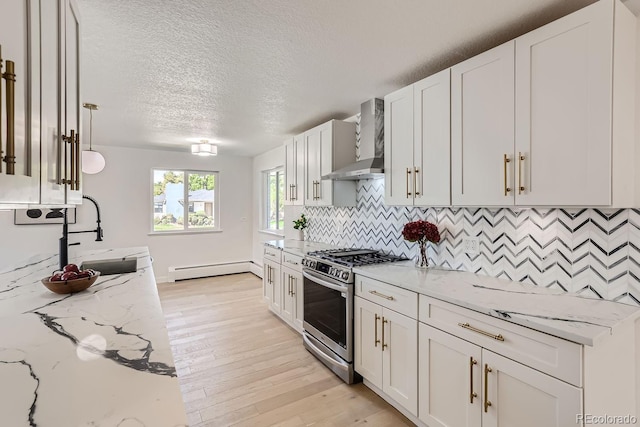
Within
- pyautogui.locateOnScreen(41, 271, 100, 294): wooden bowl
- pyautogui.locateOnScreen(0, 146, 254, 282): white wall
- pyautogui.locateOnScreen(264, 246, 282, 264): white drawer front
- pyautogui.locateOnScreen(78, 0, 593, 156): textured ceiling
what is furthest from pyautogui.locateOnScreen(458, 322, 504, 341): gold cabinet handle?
pyautogui.locateOnScreen(0, 146, 254, 282): white wall

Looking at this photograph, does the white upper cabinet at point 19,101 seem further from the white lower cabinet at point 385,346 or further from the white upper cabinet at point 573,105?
the white upper cabinet at point 573,105

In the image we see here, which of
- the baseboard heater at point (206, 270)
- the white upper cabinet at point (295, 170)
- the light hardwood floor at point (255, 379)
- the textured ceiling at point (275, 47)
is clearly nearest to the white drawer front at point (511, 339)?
the light hardwood floor at point (255, 379)

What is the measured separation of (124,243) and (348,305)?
4.65m

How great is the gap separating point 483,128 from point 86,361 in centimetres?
220

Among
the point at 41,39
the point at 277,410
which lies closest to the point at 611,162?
the point at 41,39

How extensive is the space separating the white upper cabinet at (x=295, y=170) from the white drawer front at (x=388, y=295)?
176cm

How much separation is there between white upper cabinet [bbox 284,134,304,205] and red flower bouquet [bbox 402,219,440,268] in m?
1.76

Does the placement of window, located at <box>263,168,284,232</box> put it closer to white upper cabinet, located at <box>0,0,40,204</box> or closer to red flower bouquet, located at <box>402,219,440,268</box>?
red flower bouquet, located at <box>402,219,440,268</box>

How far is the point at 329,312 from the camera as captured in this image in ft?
8.89

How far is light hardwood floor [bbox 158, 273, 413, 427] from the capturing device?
6.92 feet

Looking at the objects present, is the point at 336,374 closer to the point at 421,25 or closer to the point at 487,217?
the point at 487,217

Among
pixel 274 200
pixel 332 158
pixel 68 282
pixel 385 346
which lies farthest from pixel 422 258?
pixel 274 200

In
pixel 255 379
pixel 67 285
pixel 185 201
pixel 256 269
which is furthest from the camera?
pixel 256 269

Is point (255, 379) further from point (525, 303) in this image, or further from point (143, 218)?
point (143, 218)
